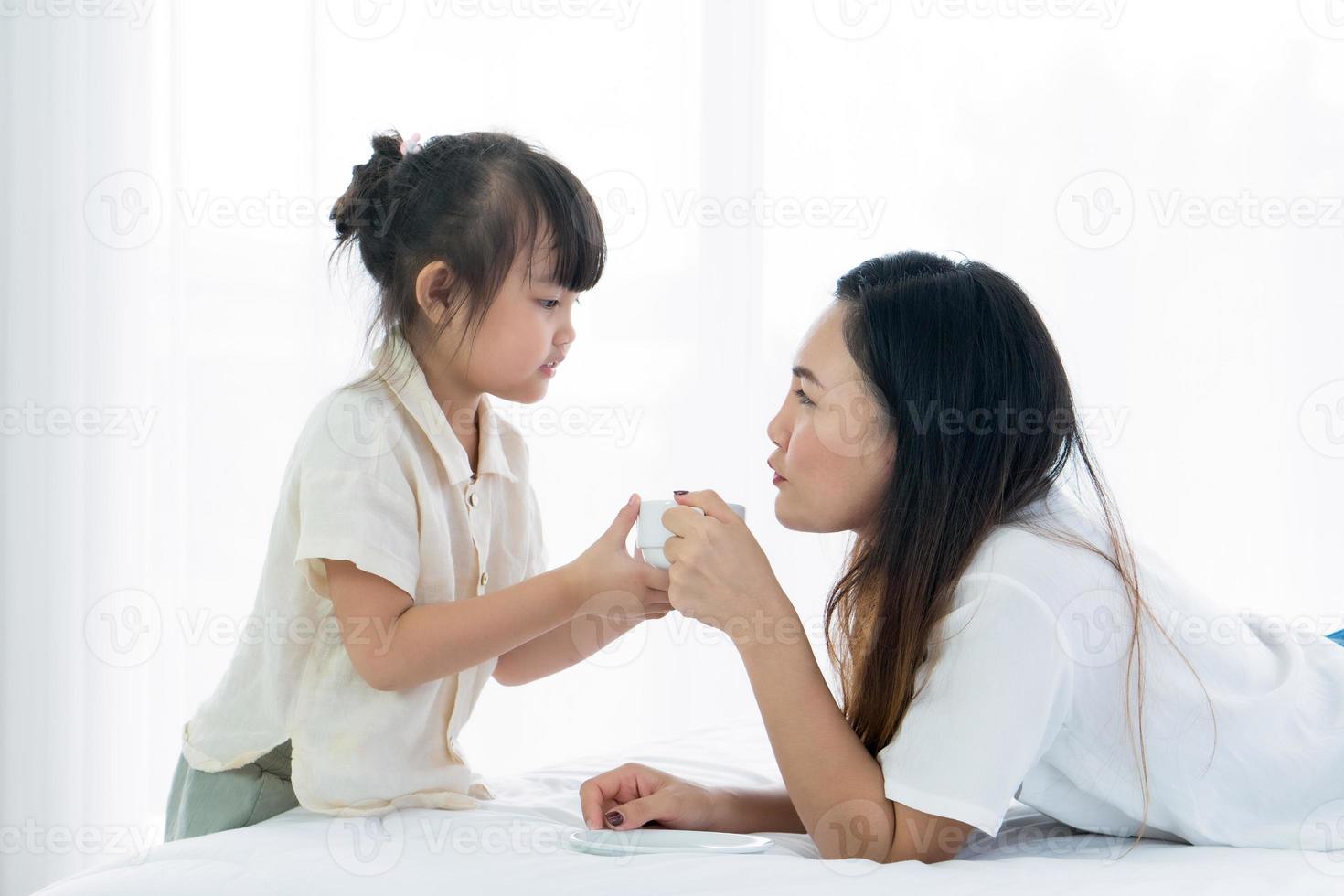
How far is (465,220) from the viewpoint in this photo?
4.29ft

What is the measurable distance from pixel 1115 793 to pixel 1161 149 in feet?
6.37

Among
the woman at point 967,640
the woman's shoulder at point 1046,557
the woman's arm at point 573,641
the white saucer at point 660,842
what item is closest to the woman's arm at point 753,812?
the woman at point 967,640

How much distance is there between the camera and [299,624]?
1.25 m

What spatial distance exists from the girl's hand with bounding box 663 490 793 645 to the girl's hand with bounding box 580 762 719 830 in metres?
0.18

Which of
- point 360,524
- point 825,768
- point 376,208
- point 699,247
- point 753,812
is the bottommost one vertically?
point 753,812

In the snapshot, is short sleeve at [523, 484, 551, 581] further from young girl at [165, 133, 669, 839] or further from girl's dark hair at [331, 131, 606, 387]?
girl's dark hair at [331, 131, 606, 387]

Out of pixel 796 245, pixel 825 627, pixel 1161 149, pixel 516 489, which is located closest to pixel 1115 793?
pixel 825 627

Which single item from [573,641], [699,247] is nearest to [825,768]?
[573,641]

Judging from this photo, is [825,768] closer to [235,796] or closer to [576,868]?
[576,868]

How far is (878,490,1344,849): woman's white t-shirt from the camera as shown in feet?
3.20

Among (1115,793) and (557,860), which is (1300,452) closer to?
(1115,793)

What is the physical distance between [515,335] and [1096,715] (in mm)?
733

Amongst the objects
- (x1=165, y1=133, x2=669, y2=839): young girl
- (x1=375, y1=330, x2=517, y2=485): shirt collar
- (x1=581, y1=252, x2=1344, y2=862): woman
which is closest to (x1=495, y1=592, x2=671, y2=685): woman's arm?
(x1=165, y1=133, x2=669, y2=839): young girl

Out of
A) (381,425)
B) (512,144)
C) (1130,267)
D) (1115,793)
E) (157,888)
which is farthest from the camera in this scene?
(1130,267)
